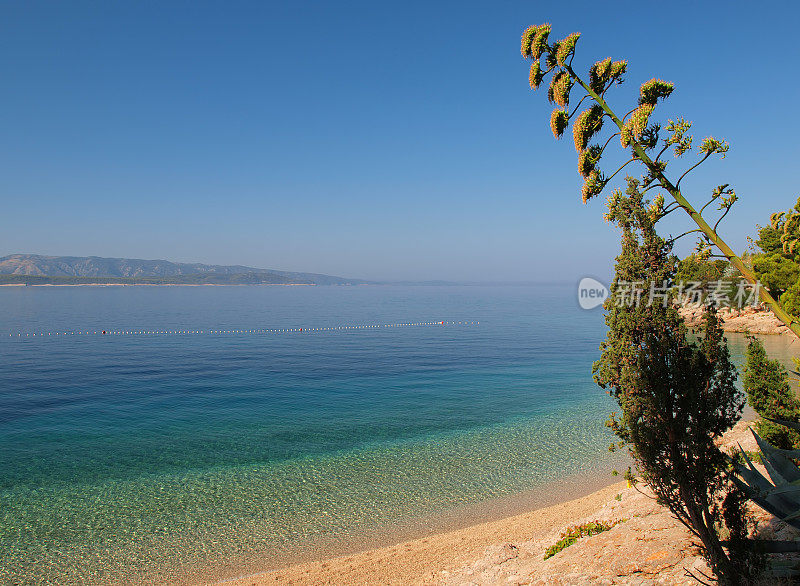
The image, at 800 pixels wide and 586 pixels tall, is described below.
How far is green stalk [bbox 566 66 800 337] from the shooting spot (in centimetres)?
497

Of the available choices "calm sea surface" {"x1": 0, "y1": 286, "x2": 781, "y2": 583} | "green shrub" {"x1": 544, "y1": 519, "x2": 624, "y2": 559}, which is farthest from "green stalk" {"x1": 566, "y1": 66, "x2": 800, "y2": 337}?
"calm sea surface" {"x1": 0, "y1": 286, "x2": 781, "y2": 583}

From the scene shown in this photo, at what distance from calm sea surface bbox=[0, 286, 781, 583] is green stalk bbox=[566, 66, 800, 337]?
12834 mm

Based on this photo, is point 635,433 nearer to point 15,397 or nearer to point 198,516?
point 198,516

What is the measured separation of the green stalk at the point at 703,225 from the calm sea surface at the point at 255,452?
505 inches

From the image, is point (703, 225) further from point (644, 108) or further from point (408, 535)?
point (408, 535)

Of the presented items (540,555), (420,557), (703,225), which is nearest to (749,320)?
(540,555)

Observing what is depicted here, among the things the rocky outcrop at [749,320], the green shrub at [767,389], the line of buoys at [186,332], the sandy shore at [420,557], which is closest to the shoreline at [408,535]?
the sandy shore at [420,557]

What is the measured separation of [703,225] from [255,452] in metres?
21.2

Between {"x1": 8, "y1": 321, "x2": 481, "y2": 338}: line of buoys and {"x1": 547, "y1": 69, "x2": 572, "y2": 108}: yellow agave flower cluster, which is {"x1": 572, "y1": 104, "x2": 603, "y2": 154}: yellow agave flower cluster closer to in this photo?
{"x1": 547, "y1": 69, "x2": 572, "y2": 108}: yellow agave flower cluster

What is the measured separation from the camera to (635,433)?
6.67m

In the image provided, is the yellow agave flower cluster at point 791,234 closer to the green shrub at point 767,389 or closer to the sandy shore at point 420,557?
the sandy shore at point 420,557

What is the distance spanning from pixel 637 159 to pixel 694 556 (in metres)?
7.19

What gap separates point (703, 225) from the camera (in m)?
5.31

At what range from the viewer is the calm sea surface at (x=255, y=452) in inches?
565
